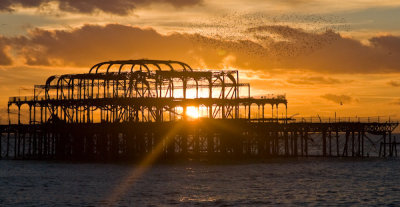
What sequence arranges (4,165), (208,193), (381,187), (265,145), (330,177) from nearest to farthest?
(208,193), (381,187), (330,177), (4,165), (265,145)

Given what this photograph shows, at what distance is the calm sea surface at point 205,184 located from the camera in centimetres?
5241

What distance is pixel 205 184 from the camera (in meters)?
63.3

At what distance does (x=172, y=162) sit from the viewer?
9025 cm

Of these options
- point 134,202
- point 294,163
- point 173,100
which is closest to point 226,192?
point 134,202

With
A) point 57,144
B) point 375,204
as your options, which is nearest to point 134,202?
point 375,204

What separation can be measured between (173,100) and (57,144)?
20456 millimetres

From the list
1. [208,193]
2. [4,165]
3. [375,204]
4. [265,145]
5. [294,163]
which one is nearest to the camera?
[375,204]

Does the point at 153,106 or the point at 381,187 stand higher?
the point at 153,106

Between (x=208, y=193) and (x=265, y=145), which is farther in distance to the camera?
(x=265, y=145)

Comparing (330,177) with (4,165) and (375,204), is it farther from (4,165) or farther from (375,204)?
(4,165)

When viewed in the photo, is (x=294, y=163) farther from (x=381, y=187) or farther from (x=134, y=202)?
(x=134, y=202)

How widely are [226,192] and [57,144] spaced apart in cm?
5374

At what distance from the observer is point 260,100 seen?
10269cm

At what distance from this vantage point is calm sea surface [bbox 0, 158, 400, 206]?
52406 mm
